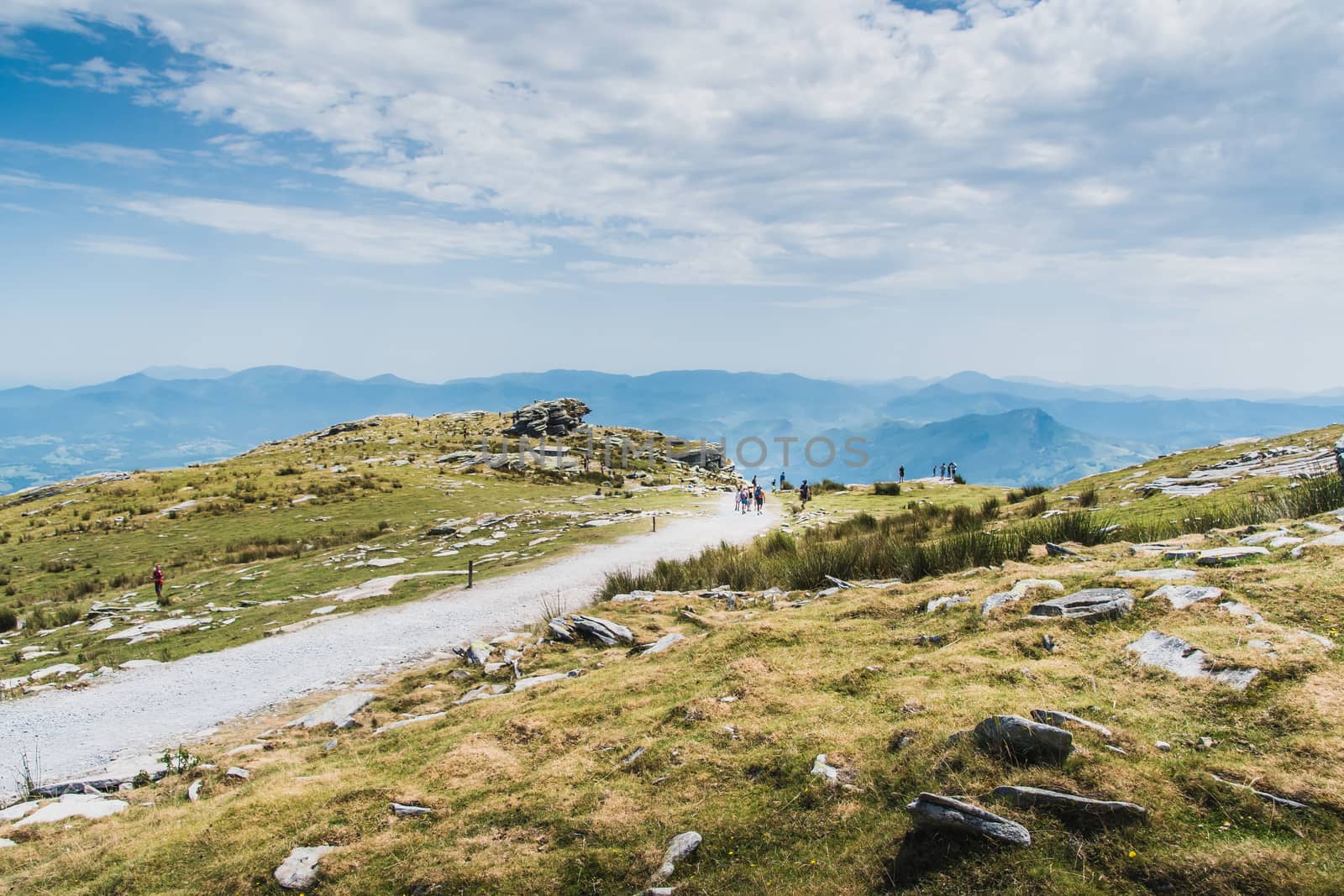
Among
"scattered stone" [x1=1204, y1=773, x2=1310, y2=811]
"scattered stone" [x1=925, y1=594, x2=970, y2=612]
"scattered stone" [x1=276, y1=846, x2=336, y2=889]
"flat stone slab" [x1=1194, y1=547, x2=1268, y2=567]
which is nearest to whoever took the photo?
"scattered stone" [x1=1204, y1=773, x2=1310, y2=811]

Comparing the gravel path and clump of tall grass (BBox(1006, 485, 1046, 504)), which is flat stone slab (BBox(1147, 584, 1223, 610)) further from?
clump of tall grass (BBox(1006, 485, 1046, 504))

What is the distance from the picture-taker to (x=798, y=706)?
27.2ft

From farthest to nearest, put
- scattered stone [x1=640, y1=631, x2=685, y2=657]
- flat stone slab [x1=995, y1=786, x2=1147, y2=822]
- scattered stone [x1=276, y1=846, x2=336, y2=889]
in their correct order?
1. scattered stone [x1=640, y1=631, x2=685, y2=657]
2. scattered stone [x1=276, y1=846, x2=336, y2=889]
3. flat stone slab [x1=995, y1=786, x2=1147, y2=822]

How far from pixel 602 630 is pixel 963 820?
1018cm

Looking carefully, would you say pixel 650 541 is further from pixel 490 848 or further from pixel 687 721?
pixel 490 848

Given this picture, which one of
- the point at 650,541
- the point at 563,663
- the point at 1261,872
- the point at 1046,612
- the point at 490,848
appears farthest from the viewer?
the point at 650,541

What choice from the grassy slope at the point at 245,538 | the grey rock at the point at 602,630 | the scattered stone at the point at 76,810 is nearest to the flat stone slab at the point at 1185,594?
the grey rock at the point at 602,630

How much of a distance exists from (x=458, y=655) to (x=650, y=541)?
13.8m

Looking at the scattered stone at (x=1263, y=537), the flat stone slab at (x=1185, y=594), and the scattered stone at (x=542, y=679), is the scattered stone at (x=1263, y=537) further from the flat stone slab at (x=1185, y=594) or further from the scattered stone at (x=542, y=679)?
the scattered stone at (x=542, y=679)

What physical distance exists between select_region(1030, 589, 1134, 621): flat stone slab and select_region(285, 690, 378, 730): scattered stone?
1155 cm

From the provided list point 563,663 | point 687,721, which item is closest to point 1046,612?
point 687,721

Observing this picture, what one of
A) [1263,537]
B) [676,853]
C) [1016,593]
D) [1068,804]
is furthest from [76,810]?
[1263,537]

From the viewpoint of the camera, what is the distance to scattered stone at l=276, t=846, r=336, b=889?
6609 millimetres

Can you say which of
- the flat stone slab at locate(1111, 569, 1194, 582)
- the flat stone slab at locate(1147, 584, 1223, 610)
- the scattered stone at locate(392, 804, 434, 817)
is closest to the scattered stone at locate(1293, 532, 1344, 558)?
the flat stone slab at locate(1111, 569, 1194, 582)
